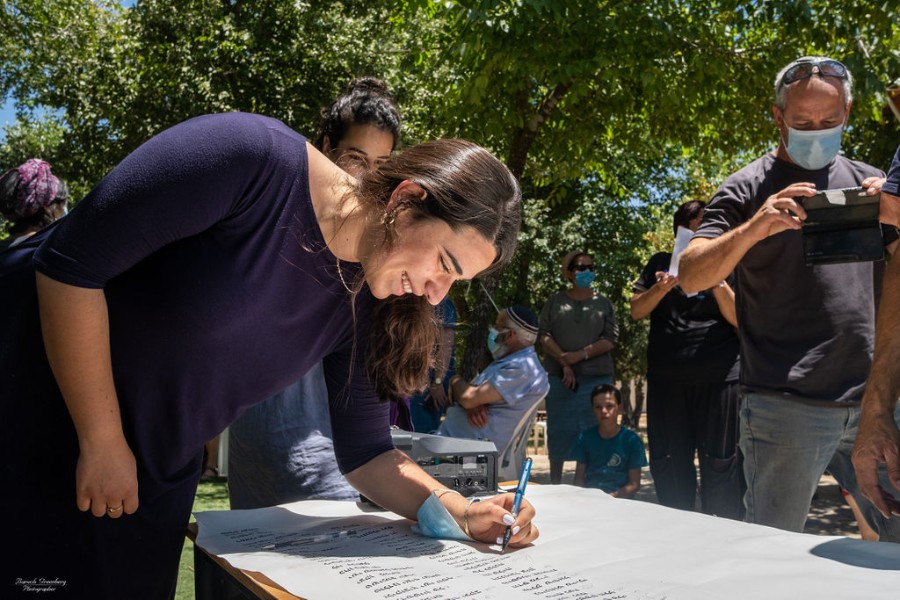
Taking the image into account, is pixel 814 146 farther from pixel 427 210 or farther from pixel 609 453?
pixel 609 453

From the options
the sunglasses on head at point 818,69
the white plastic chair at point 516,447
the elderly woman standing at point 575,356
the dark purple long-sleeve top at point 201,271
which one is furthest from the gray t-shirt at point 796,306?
the elderly woman standing at point 575,356

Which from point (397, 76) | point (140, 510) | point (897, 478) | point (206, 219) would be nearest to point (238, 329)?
point (206, 219)

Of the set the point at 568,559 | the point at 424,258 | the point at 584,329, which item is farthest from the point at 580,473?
the point at 424,258

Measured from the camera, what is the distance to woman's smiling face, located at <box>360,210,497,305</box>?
4.54 ft

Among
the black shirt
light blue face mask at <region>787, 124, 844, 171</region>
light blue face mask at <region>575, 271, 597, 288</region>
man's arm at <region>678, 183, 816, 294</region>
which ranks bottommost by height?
the black shirt

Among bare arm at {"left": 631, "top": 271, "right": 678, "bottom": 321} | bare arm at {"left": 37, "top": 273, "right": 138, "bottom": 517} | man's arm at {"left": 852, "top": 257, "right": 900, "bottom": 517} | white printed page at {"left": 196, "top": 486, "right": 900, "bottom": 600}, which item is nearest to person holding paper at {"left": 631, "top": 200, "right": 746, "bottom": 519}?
bare arm at {"left": 631, "top": 271, "right": 678, "bottom": 321}

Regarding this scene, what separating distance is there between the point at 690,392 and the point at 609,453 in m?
0.74

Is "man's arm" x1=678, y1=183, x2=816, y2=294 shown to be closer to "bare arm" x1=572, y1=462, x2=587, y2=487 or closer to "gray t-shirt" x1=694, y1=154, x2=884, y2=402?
"gray t-shirt" x1=694, y1=154, x2=884, y2=402

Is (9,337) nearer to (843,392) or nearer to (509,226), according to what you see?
(509,226)

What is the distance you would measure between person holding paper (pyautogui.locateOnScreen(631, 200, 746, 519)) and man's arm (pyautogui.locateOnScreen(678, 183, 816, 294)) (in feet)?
5.79

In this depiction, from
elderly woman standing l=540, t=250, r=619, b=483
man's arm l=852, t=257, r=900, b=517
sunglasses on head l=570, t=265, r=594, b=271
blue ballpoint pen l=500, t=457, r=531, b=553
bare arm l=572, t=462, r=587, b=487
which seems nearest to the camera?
blue ballpoint pen l=500, t=457, r=531, b=553

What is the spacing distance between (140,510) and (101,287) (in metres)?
0.38

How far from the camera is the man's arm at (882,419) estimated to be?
1.71m

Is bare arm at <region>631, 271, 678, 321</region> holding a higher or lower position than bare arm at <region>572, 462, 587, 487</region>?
higher
